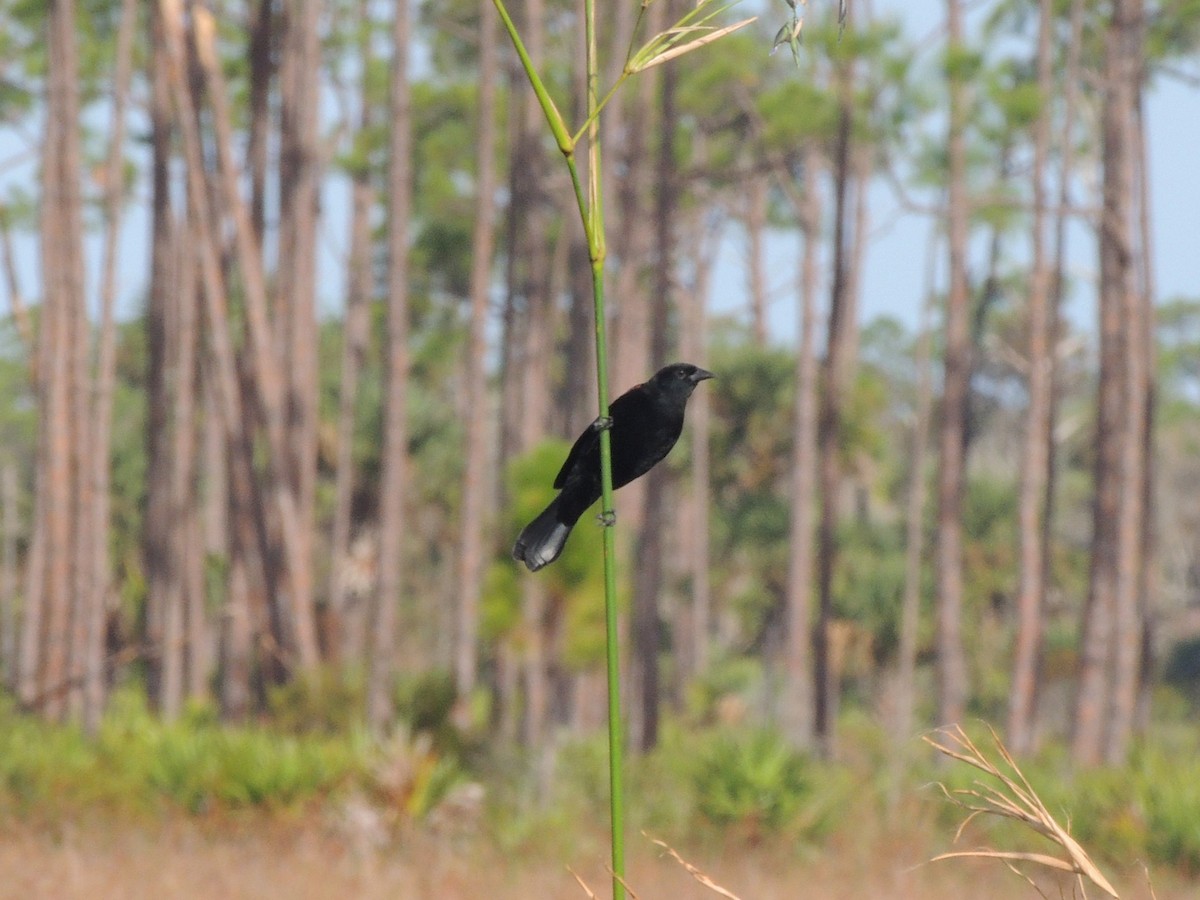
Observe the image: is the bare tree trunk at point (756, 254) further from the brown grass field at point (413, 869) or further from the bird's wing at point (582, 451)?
the bird's wing at point (582, 451)

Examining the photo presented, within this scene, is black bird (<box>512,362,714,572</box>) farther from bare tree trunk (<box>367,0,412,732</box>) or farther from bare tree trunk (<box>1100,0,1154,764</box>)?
bare tree trunk (<box>1100,0,1154,764</box>)

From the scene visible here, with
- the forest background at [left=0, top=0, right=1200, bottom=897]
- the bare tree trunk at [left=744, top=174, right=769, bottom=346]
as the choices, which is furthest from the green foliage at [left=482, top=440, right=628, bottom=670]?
the bare tree trunk at [left=744, top=174, right=769, bottom=346]

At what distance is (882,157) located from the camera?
66.3ft

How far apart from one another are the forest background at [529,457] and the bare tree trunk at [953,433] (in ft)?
0.21

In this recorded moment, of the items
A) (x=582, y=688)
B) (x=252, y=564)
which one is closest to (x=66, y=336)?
(x=252, y=564)

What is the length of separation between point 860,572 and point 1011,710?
971 centimetres

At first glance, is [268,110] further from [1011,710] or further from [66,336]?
[1011,710]

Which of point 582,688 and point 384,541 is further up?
point 384,541

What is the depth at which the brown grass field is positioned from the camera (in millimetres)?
9664

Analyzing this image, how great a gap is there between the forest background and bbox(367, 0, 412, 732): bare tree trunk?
5 cm

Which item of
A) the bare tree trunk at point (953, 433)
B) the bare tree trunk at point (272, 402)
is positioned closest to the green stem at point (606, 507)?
the bare tree trunk at point (272, 402)

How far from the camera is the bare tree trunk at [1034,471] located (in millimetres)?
19734

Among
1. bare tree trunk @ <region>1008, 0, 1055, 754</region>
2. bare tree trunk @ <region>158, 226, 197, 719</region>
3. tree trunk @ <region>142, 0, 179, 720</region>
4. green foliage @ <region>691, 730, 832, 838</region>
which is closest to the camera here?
green foliage @ <region>691, 730, 832, 838</region>

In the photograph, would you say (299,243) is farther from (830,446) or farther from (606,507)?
(606,507)
